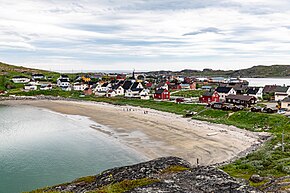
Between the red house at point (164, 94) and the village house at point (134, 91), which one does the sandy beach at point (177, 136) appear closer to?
the red house at point (164, 94)

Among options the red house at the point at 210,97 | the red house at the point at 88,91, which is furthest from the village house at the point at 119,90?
the red house at the point at 210,97

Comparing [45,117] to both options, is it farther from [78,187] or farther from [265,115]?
[78,187]

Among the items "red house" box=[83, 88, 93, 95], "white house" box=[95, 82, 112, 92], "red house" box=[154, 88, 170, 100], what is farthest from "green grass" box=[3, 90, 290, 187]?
"white house" box=[95, 82, 112, 92]

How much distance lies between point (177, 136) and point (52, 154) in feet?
56.6

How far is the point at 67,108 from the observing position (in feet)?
254

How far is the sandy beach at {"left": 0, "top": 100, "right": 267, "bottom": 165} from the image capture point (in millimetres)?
33281

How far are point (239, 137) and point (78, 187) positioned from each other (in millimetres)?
27063

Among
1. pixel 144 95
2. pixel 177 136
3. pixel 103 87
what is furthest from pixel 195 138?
pixel 103 87

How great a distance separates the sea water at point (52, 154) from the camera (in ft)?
90.0

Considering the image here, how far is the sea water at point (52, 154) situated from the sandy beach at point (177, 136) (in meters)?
2.87

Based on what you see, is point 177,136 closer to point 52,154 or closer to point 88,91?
point 52,154

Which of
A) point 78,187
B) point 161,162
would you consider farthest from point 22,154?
point 161,162

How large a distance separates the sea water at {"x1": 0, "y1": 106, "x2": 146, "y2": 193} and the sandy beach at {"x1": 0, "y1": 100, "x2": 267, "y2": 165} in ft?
9.42

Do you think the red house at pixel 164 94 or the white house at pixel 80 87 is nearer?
the red house at pixel 164 94
